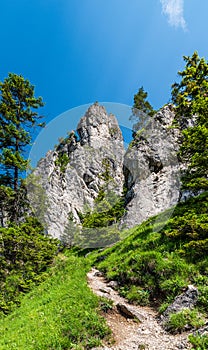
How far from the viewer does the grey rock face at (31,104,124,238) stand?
33.9 metres

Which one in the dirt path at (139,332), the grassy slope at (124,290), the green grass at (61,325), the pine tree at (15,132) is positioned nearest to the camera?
the dirt path at (139,332)

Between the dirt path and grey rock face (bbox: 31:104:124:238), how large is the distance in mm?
20201

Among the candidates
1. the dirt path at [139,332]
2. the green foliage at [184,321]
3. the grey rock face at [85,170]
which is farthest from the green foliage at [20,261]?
the grey rock face at [85,170]

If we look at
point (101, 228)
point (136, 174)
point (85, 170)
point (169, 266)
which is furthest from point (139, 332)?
point (85, 170)

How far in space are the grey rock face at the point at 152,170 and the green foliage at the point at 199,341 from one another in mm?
21402

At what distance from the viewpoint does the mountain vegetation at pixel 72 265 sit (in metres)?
5.99

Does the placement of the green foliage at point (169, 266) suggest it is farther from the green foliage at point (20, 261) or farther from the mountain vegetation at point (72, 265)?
the green foliage at point (20, 261)

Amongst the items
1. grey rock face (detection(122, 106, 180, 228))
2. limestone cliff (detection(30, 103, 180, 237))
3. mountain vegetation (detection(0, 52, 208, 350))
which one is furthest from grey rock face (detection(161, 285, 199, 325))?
grey rock face (detection(122, 106, 180, 228))

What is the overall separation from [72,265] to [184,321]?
922 cm

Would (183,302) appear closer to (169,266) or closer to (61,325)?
(169,266)

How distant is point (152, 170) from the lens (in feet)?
107

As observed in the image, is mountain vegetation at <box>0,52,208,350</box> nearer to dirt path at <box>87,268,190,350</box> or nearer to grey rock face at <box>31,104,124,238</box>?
dirt path at <box>87,268,190,350</box>

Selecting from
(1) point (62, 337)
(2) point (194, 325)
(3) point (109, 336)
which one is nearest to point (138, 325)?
(3) point (109, 336)

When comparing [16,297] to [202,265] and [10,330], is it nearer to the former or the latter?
[10,330]
